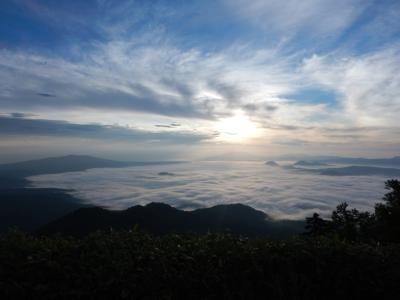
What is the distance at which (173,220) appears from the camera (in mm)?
112312

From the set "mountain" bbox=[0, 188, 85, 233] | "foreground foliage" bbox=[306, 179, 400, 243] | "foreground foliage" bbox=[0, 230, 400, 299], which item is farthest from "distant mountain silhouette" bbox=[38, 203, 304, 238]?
"foreground foliage" bbox=[0, 230, 400, 299]

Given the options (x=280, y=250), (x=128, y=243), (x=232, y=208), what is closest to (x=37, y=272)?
(x=128, y=243)

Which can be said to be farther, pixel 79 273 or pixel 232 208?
pixel 232 208

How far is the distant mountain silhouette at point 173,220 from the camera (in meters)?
94.4

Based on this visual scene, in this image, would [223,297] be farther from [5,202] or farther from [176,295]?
[5,202]

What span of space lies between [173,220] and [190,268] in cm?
11028

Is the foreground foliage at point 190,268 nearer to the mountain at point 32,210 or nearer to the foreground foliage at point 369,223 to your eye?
the foreground foliage at point 369,223

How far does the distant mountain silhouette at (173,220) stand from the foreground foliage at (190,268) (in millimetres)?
78406

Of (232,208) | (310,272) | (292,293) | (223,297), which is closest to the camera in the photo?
(223,297)

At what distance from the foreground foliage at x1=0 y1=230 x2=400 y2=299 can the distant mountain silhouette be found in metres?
78.4

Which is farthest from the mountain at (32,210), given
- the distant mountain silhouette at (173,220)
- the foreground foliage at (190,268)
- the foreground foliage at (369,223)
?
the foreground foliage at (190,268)

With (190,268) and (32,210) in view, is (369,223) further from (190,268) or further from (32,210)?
(32,210)

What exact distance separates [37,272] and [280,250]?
4.34m

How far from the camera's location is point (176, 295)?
4.94 metres
